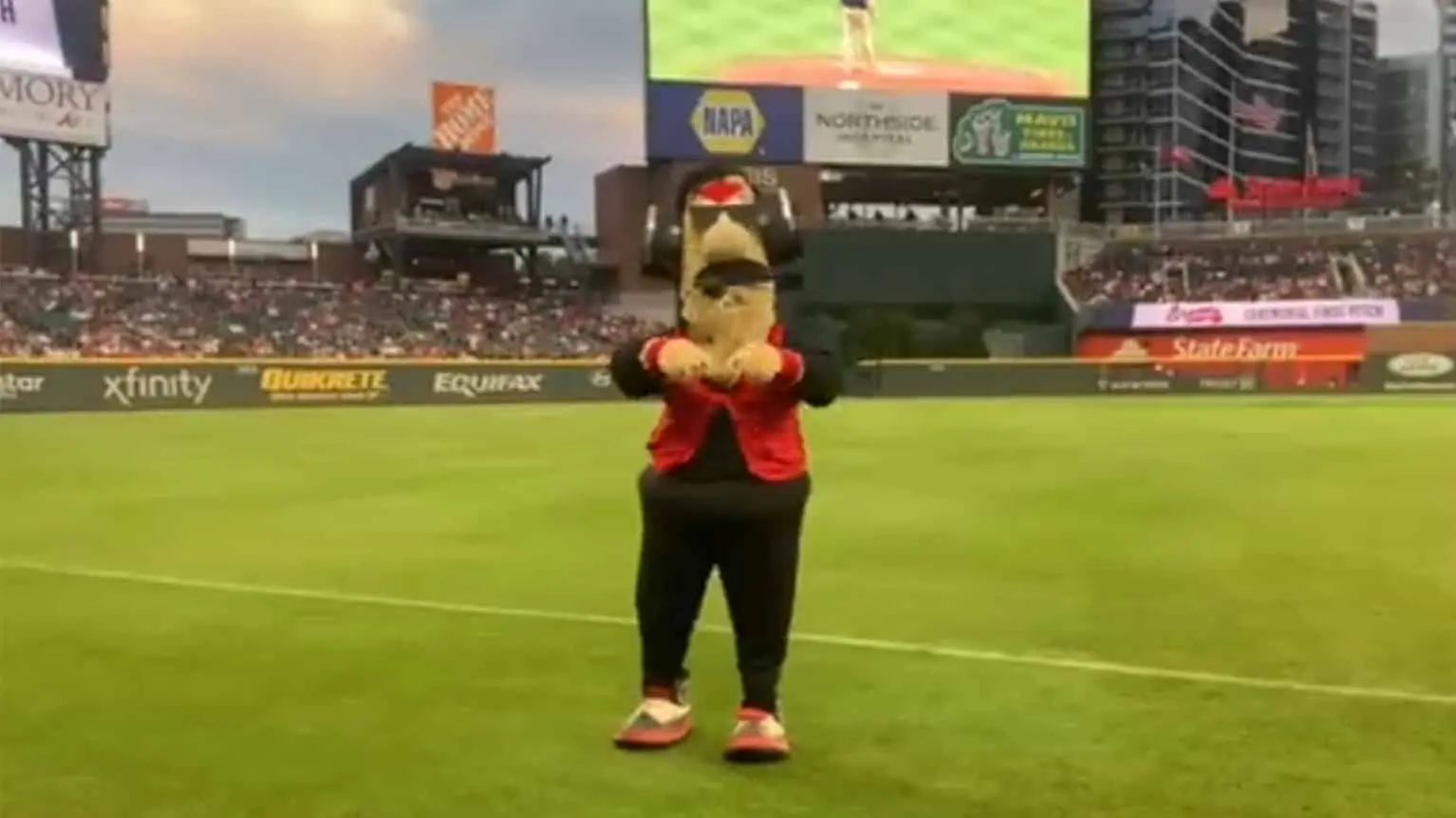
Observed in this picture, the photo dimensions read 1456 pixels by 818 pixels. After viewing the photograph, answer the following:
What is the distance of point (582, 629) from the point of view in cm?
737

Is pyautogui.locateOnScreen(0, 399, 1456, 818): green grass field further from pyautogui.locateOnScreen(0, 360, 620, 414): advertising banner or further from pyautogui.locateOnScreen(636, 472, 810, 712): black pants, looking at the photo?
pyautogui.locateOnScreen(0, 360, 620, 414): advertising banner

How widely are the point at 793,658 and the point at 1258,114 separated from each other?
82193 mm

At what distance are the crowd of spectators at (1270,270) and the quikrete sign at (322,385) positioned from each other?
1341 inches

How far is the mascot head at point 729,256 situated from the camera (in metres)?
5.07

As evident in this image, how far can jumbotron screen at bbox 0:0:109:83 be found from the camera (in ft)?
158

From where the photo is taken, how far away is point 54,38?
4919cm

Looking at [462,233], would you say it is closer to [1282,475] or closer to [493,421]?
[493,421]

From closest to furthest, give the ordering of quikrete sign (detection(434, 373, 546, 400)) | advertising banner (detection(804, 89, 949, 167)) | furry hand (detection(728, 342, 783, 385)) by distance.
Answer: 1. furry hand (detection(728, 342, 783, 385))
2. quikrete sign (detection(434, 373, 546, 400))
3. advertising banner (detection(804, 89, 949, 167))

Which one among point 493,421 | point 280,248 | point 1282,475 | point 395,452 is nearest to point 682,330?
point 1282,475

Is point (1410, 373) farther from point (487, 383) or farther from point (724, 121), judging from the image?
point (487, 383)

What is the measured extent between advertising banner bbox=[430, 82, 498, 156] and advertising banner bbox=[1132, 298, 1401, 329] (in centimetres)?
2875

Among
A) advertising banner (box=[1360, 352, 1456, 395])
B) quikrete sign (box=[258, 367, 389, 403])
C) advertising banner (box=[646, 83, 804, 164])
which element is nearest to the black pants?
quikrete sign (box=[258, 367, 389, 403])

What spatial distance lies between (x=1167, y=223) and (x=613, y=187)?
2545 centimetres

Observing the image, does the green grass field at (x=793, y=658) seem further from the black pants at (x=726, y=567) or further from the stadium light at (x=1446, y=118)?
the stadium light at (x=1446, y=118)
